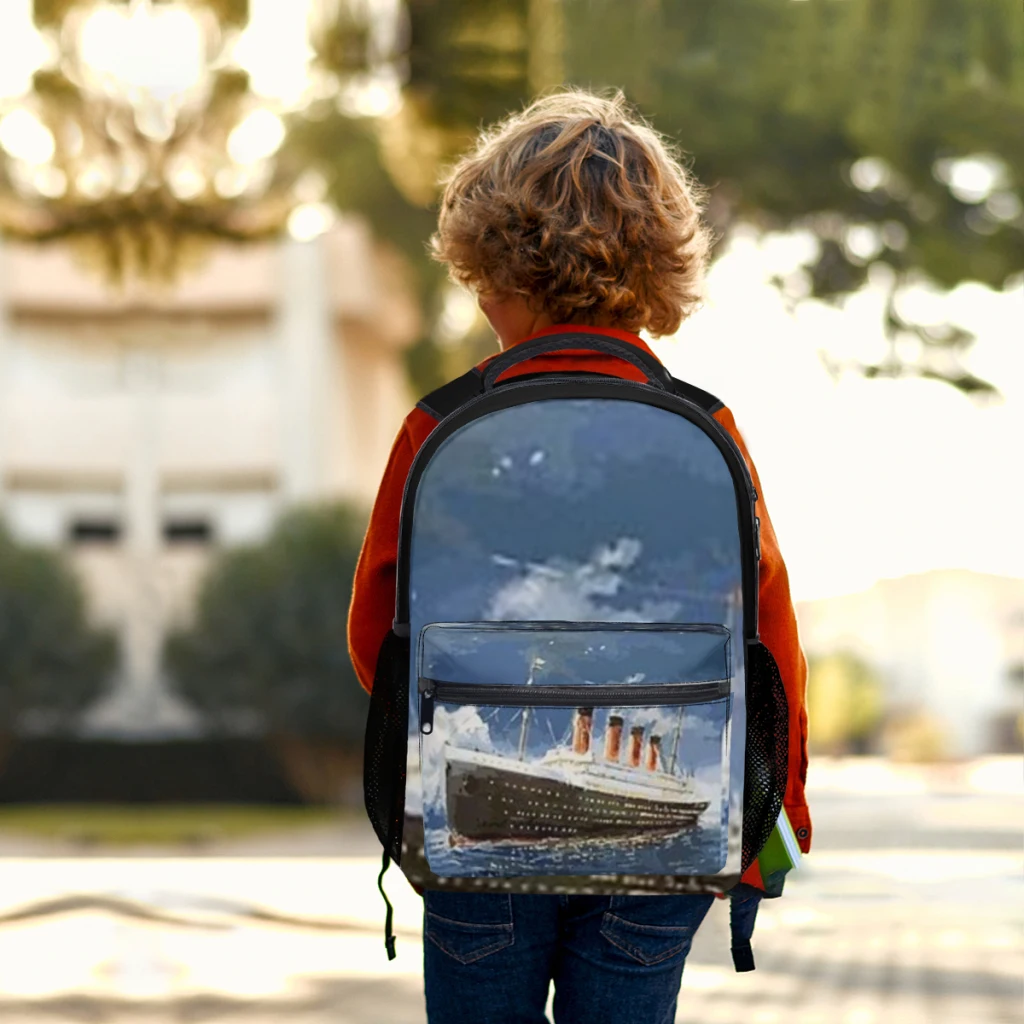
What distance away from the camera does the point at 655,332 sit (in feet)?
7.00

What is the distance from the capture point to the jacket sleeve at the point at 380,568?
1.98 metres

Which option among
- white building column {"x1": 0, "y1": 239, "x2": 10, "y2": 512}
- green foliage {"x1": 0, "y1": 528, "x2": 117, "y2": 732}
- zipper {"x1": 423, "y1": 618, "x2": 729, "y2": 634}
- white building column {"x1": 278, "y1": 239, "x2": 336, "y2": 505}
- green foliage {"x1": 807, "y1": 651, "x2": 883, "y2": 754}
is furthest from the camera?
green foliage {"x1": 807, "y1": 651, "x2": 883, "y2": 754}

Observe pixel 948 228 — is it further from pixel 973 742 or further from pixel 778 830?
pixel 973 742

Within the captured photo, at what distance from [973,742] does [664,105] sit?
158 feet

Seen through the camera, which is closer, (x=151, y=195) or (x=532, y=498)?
(x=532, y=498)

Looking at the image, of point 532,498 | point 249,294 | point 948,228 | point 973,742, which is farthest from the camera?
point 973,742

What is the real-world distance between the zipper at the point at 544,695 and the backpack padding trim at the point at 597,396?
0.09 meters

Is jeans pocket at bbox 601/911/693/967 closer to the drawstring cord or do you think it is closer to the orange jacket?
the orange jacket

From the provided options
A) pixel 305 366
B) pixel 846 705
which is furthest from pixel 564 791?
pixel 846 705

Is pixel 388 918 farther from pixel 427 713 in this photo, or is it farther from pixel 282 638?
pixel 282 638

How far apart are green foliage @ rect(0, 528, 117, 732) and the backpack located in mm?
20931

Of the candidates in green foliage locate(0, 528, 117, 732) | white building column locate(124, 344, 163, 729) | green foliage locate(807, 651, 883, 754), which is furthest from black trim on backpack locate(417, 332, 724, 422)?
green foliage locate(807, 651, 883, 754)

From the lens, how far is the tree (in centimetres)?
2089

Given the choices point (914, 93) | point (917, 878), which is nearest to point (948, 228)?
point (914, 93)
